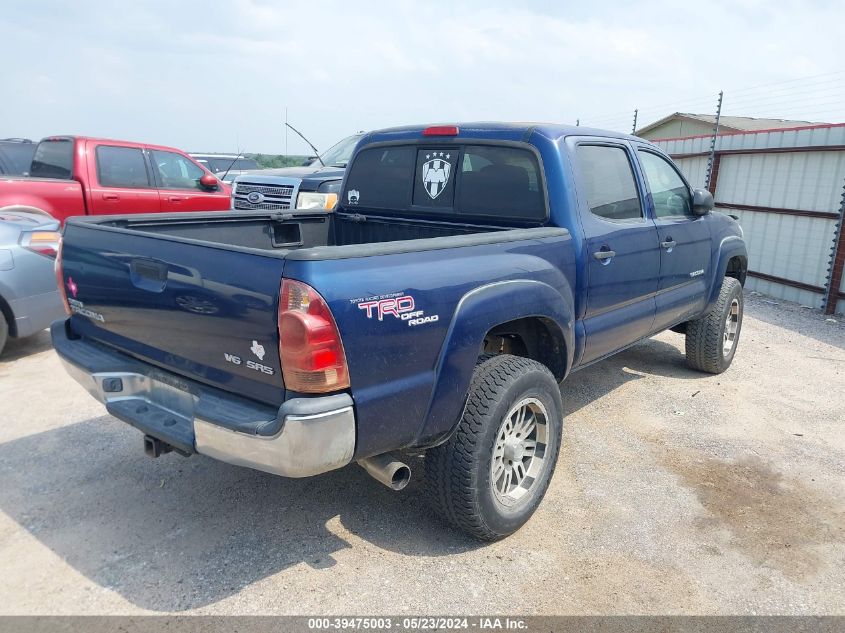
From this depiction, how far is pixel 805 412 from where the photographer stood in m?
5.02

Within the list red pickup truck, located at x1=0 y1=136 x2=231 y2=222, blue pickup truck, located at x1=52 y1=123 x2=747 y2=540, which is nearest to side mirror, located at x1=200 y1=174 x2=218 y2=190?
red pickup truck, located at x1=0 y1=136 x2=231 y2=222

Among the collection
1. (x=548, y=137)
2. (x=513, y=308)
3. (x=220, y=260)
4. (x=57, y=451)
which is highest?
(x=548, y=137)

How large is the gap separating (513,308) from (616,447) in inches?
69.4

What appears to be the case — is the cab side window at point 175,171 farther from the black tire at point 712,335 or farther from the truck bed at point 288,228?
the black tire at point 712,335

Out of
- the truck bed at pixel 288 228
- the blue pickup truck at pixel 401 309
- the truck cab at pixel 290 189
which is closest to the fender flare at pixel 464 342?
the blue pickup truck at pixel 401 309

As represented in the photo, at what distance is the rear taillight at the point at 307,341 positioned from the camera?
2.24 metres

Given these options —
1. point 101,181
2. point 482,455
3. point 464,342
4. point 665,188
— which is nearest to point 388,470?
point 482,455

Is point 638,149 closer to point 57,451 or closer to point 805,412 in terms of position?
point 805,412

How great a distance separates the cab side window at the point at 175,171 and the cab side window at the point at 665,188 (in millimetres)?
6704

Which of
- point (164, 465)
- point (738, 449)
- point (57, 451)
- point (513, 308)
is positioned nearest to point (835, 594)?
point (738, 449)

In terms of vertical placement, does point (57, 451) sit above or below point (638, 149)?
below

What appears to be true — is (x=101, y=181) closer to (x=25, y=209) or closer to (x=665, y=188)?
(x=25, y=209)

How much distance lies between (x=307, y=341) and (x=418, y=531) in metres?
1.45

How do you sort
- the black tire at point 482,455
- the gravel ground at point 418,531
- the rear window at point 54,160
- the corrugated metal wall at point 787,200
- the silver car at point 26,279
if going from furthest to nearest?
1. the corrugated metal wall at point 787,200
2. the rear window at point 54,160
3. the silver car at point 26,279
4. the black tire at point 482,455
5. the gravel ground at point 418,531
